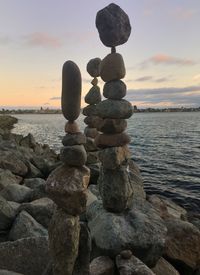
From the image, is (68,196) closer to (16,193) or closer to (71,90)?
(71,90)

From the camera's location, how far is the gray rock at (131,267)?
6793mm

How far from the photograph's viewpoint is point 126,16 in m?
8.91

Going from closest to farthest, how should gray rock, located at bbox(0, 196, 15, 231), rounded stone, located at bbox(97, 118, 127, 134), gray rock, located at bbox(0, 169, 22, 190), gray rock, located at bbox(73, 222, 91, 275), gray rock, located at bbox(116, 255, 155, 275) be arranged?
gray rock, located at bbox(73, 222, 91, 275) → gray rock, located at bbox(116, 255, 155, 275) → gray rock, located at bbox(0, 196, 15, 231) → rounded stone, located at bbox(97, 118, 127, 134) → gray rock, located at bbox(0, 169, 22, 190)

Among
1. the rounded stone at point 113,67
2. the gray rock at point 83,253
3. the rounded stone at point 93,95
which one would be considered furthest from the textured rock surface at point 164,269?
the rounded stone at point 93,95

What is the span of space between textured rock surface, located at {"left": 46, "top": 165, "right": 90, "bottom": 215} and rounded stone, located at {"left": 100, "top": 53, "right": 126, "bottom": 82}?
3.98 metres

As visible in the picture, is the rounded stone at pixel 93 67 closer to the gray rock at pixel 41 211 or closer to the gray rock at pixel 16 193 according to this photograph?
the gray rock at pixel 16 193

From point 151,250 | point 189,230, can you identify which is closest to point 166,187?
point 189,230

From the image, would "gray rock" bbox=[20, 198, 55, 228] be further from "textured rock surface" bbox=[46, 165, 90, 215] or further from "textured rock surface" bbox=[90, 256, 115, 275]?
"textured rock surface" bbox=[46, 165, 90, 215]

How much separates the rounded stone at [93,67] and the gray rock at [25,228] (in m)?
9.07

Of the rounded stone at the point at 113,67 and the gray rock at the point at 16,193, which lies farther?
the gray rock at the point at 16,193

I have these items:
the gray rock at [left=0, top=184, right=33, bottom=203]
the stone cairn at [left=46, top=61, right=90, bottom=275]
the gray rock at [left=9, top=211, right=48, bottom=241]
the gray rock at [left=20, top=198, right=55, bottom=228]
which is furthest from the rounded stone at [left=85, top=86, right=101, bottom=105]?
the stone cairn at [left=46, top=61, right=90, bottom=275]

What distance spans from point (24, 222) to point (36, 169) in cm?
872

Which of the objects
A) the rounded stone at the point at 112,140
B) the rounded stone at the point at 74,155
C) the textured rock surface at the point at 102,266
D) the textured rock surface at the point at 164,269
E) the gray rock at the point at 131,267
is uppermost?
the rounded stone at the point at 74,155

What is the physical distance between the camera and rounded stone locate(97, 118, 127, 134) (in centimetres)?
944
